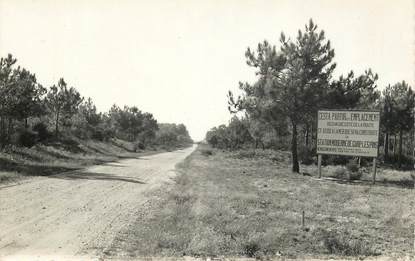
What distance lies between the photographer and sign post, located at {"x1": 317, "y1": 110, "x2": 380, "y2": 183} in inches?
891

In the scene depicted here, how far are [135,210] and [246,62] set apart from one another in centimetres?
1833

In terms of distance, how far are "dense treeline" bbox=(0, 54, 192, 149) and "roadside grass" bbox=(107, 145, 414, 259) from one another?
16.3m

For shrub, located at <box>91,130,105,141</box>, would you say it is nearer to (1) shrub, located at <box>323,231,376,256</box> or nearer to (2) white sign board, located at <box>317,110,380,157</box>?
(2) white sign board, located at <box>317,110,380,157</box>

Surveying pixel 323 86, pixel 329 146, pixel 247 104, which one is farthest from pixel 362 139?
pixel 247 104

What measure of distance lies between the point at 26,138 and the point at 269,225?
3014cm

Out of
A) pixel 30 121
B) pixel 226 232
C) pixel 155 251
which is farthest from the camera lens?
pixel 30 121

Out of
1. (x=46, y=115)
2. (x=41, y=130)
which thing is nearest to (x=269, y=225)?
(x=41, y=130)

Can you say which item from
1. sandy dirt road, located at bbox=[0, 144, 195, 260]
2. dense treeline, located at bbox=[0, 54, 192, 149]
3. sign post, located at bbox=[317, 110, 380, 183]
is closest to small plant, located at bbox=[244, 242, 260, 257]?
sandy dirt road, located at bbox=[0, 144, 195, 260]

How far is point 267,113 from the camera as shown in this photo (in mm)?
26359

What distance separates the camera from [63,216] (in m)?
10.8

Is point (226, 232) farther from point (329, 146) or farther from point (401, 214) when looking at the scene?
point (329, 146)

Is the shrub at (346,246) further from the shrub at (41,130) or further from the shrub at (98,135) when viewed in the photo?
the shrub at (98,135)

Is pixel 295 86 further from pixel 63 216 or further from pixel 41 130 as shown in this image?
pixel 41 130

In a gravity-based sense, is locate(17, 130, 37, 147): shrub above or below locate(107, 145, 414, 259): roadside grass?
above
